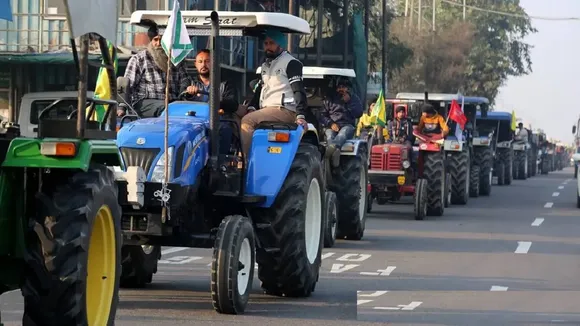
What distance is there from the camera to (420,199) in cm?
2369

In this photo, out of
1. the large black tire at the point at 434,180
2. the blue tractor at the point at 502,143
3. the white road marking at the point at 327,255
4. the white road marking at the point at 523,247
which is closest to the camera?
the white road marking at the point at 327,255

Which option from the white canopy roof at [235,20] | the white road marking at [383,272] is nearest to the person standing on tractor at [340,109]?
the white road marking at [383,272]

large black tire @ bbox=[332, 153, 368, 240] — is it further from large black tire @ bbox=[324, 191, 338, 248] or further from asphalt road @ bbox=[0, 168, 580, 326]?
large black tire @ bbox=[324, 191, 338, 248]

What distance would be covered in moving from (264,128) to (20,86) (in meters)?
19.7

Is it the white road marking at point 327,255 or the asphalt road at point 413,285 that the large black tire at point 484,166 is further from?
the white road marking at point 327,255

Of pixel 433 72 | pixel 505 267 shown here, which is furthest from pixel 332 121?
pixel 433 72

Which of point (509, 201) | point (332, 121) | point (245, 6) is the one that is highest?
point (245, 6)

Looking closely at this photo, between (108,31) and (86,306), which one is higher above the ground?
(108,31)

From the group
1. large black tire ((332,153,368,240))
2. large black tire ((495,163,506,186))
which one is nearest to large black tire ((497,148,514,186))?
large black tire ((495,163,506,186))

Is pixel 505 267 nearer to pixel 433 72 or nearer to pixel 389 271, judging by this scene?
pixel 389 271

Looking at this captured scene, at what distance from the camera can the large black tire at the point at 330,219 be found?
1673 centimetres

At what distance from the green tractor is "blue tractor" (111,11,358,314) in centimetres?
264

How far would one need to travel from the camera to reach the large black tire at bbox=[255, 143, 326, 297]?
11.7m

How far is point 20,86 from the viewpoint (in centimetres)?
3092
